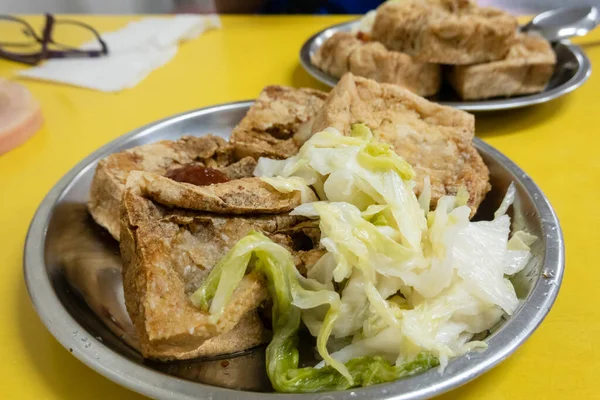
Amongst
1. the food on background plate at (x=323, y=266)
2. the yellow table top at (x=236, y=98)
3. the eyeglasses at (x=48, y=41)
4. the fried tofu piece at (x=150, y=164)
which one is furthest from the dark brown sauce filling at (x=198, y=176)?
the eyeglasses at (x=48, y=41)

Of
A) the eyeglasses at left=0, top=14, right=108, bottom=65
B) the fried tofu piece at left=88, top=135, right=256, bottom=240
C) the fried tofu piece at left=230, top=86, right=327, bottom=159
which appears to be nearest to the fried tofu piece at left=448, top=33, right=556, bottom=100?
the fried tofu piece at left=230, top=86, right=327, bottom=159

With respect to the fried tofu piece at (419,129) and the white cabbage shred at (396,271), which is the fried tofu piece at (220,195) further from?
the fried tofu piece at (419,129)

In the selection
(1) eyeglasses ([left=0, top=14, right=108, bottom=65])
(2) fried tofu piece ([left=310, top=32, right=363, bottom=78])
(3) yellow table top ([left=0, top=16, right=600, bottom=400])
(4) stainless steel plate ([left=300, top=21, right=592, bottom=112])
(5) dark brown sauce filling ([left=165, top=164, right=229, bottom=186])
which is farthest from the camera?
(1) eyeglasses ([left=0, top=14, right=108, bottom=65])

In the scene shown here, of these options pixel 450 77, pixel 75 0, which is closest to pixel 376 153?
pixel 450 77

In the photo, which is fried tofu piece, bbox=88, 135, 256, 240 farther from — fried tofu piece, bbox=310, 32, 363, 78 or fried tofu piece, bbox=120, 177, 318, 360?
fried tofu piece, bbox=310, 32, 363, 78

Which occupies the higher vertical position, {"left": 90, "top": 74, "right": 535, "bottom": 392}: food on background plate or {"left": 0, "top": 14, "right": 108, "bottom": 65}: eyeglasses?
{"left": 90, "top": 74, "right": 535, "bottom": 392}: food on background plate

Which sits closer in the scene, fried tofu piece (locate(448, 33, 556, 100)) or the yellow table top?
the yellow table top
